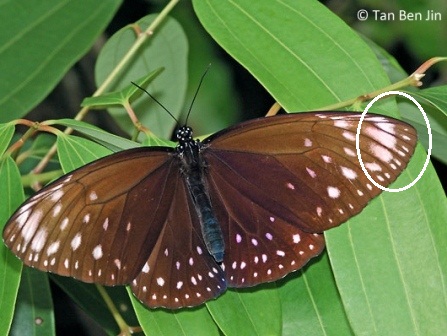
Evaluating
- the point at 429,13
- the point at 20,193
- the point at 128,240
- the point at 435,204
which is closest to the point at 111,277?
the point at 128,240

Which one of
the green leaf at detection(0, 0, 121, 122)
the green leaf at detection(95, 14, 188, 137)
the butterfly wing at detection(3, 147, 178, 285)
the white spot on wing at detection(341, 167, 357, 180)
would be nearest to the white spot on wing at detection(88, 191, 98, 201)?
the butterfly wing at detection(3, 147, 178, 285)

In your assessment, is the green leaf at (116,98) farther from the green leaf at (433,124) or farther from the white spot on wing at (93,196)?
the green leaf at (433,124)

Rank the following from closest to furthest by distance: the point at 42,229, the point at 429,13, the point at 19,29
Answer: the point at 42,229, the point at 19,29, the point at 429,13

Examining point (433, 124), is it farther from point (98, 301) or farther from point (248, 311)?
point (98, 301)

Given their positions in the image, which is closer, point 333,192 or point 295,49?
point 333,192

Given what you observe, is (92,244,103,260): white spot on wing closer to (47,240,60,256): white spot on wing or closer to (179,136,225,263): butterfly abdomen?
(47,240,60,256): white spot on wing

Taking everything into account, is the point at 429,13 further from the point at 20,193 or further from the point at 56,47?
the point at 20,193

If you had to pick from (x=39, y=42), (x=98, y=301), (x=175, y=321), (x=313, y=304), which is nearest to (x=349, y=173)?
(x=313, y=304)
